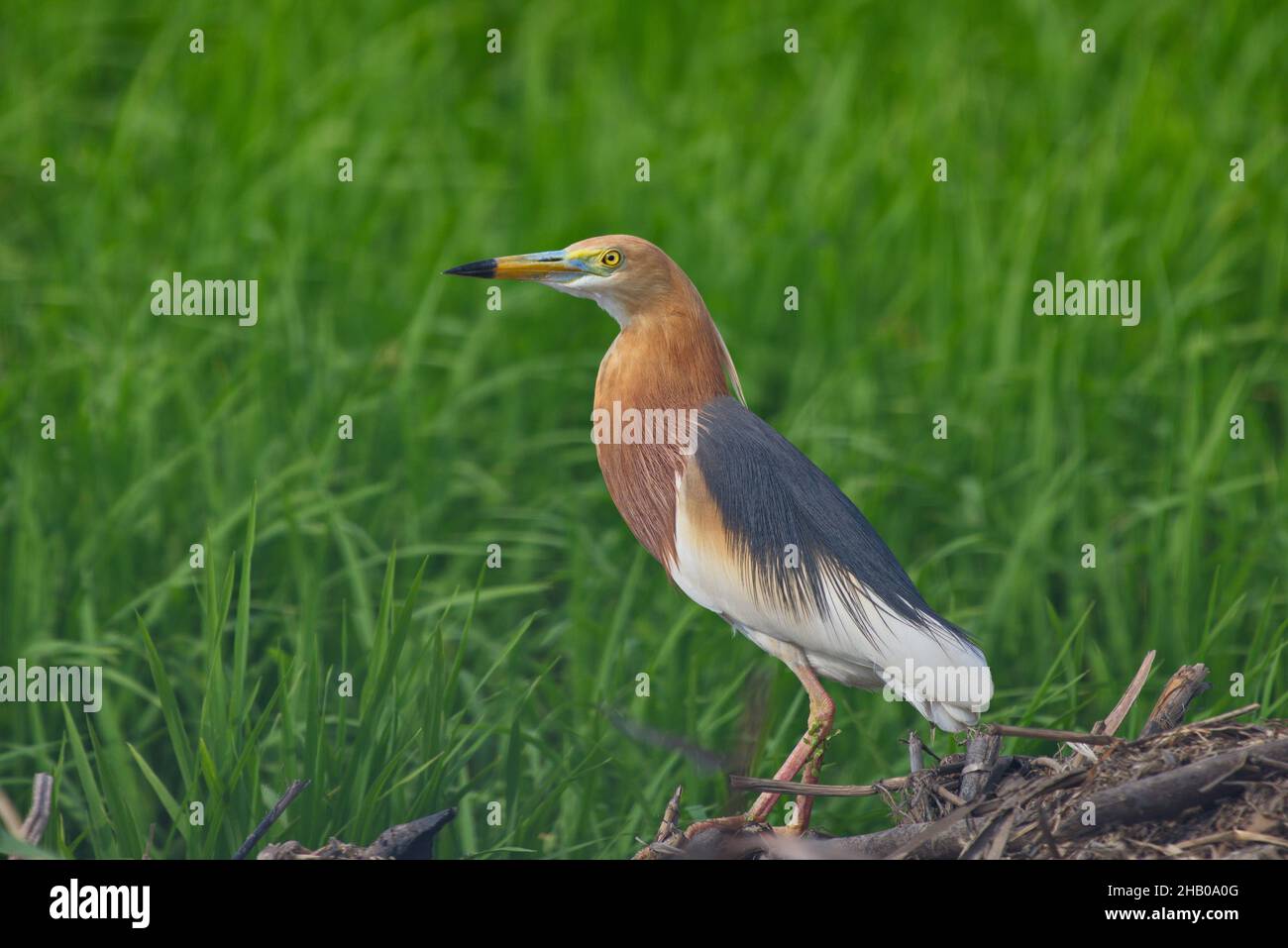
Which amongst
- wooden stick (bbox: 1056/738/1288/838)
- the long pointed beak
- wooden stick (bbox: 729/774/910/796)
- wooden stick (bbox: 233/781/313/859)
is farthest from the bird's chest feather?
wooden stick (bbox: 1056/738/1288/838)

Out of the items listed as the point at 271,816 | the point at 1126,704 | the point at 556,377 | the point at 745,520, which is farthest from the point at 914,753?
the point at 556,377

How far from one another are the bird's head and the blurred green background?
28.4 inches

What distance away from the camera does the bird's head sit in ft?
10.6

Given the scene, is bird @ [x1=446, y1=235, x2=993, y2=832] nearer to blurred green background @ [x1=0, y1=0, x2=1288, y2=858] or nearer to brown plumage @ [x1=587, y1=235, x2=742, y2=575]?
brown plumage @ [x1=587, y1=235, x2=742, y2=575]

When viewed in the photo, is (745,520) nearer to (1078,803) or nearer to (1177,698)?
(1078,803)

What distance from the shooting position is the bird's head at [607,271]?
3.24m

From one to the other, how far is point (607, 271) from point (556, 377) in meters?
2.34

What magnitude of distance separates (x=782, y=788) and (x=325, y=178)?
13.4 ft

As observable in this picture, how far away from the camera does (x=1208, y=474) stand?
189 inches

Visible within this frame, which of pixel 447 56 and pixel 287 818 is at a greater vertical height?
pixel 447 56

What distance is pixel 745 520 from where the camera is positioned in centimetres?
338

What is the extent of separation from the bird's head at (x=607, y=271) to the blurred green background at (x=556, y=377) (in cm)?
72

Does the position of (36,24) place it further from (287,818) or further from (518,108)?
(287,818)
